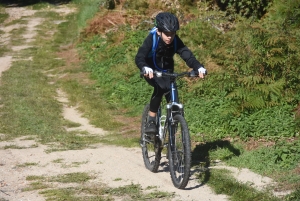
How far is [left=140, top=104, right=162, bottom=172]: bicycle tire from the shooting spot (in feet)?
26.2

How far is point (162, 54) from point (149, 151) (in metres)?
1.99

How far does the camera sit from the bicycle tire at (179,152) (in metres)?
6.90

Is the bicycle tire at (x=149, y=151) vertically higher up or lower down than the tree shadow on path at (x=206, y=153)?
higher up

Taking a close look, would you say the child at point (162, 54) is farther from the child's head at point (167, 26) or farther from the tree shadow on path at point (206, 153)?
the tree shadow on path at point (206, 153)

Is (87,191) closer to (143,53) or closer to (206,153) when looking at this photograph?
(143,53)

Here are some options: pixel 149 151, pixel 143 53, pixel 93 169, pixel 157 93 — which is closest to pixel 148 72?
pixel 143 53

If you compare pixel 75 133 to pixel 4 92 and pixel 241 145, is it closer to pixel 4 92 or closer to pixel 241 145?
pixel 241 145

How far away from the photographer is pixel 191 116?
1071 centimetres

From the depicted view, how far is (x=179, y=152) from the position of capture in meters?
7.20

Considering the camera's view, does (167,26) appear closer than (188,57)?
Answer: Yes

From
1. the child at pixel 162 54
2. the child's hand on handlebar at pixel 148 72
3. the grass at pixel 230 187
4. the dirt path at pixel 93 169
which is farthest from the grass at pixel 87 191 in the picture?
the child's hand on handlebar at pixel 148 72

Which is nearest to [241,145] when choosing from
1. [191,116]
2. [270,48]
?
[191,116]

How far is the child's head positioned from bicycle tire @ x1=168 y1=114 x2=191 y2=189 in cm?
99

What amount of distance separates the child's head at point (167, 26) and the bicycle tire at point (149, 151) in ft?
4.59
